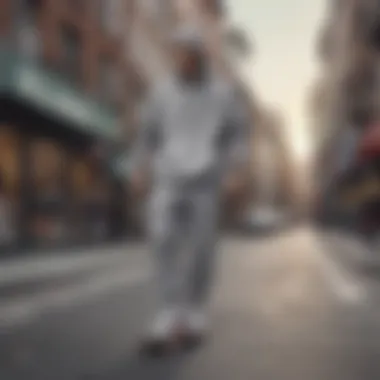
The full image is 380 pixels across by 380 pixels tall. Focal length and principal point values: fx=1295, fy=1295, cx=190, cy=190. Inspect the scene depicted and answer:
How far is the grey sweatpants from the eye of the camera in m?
1.64

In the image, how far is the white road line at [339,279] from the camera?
5.53ft

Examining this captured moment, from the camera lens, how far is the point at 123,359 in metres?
1.60

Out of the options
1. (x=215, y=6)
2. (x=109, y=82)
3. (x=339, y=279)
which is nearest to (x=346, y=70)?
(x=215, y=6)

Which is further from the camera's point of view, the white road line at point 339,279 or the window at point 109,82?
the white road line at point 339,279

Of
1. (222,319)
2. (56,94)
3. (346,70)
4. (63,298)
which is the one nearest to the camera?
(56,94)

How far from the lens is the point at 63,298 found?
2102 mm

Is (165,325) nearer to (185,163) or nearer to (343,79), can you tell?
(185,163)

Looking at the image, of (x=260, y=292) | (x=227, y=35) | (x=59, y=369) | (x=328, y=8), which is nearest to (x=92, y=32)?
(x=227, y=35)

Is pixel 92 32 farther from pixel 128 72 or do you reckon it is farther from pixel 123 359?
pixel 123 359

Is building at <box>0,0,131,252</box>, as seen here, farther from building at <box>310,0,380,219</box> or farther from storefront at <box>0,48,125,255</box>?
building at <box>310,0,380,219</box>

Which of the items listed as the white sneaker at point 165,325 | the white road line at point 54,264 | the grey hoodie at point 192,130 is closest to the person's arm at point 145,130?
the grey hoodie at point 192,130

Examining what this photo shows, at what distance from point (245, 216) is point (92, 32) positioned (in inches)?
12.9

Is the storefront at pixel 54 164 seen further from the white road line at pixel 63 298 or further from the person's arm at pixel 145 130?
the white road line at pixel 63 298

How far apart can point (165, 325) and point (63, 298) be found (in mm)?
461
